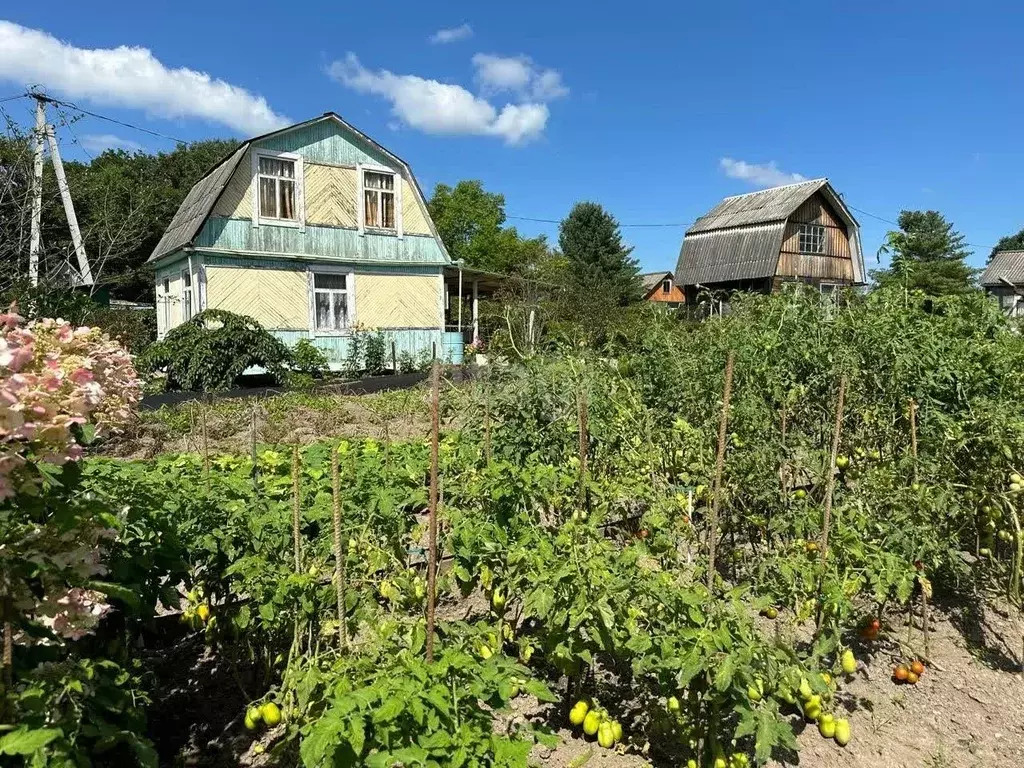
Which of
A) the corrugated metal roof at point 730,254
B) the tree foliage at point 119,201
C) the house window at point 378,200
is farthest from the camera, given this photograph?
the corrugated metal roof at point 730,254

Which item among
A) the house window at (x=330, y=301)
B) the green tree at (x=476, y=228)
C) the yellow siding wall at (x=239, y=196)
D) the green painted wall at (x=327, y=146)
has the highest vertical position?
the green tree at (x=476, y=228)

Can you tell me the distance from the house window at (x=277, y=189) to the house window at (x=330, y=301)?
1460mm

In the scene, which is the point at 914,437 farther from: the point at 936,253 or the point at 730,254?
the point at 936,253

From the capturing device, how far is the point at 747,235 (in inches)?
963

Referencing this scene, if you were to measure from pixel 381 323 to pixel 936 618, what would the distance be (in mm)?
13511

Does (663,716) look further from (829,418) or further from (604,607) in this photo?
(829,418)

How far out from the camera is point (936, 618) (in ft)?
12.0

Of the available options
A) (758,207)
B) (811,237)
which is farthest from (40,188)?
(811,237)

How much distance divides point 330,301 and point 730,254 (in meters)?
15.9

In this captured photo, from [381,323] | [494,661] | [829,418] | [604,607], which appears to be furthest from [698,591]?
[381,323]

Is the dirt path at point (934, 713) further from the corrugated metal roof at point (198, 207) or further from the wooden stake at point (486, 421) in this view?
the corrugated metal roof at point (198, 207)

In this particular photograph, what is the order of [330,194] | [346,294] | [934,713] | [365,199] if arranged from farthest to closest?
[365,199] → [346,294] → [330,194] → [934,713]

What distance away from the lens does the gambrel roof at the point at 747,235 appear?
76.7 feet

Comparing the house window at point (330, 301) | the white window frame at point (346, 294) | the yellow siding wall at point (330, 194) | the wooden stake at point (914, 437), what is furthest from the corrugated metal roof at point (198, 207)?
the wooden stake at point (914, 437)
